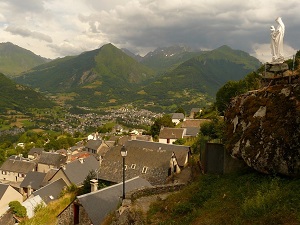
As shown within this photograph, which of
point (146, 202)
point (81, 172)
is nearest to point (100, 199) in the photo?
point (146, 202)

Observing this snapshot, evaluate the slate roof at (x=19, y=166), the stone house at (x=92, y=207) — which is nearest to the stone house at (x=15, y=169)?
the slate roof at (x=19, y=166)

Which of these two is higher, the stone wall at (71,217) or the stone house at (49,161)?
the stone wall at (71,217)

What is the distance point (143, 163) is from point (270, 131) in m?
23.9

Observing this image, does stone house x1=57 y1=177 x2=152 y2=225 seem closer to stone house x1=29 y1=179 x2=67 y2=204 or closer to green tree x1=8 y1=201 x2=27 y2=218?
green tree x1=8 y1=201 x2=27 y2=218

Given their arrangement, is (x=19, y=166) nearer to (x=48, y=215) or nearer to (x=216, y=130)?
(x=48, y=215)

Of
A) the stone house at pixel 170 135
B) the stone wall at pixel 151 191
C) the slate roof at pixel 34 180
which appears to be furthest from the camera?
the stone house at pixel 170 135

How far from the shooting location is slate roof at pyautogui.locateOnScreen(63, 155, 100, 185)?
Result: 4566 cm

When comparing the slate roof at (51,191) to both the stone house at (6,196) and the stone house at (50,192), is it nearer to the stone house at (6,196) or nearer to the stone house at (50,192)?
the stone house at (50,192)

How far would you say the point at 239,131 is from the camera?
13.2m

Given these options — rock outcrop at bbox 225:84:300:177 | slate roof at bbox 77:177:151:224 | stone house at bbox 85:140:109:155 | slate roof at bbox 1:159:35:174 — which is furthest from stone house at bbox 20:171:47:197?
rock outcrop at bbox 225:84:300:177

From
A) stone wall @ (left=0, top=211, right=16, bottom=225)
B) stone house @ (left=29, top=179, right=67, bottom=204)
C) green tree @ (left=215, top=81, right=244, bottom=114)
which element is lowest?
stone wall @ (left=0, top=211, right=16, bottom=225)

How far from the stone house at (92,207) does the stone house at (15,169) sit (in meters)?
61.5

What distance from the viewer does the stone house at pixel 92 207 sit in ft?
62.3

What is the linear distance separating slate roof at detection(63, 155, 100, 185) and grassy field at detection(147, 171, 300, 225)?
3361 cm
